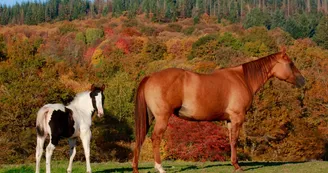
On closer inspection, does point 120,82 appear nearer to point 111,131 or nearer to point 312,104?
point 111,131

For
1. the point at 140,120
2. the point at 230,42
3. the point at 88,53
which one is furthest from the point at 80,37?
the point at 140,120

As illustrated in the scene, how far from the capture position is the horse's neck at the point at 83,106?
1338 centimetres

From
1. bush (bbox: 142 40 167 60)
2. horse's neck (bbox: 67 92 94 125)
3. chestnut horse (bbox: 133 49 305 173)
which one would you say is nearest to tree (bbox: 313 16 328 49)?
bush (bbox: 142 40 167 60)

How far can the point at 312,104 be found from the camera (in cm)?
5888

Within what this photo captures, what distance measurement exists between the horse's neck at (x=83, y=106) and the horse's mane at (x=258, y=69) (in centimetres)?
409

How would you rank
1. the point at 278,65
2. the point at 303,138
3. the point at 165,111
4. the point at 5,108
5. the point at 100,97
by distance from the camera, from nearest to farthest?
the point at 165,111, the point at 100,97, the point at 278,65, the point at 5,108, the point at 303,138

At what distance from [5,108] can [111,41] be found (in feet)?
415

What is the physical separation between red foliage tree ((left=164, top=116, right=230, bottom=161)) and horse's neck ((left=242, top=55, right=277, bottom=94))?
27078 millimetres

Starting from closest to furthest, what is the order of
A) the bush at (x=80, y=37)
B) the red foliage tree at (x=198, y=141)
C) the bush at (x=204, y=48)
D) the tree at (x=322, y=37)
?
1. the red foliage tree at (x=198, y=141)
2. the bush at (x=204, y=48)
3. the tree at (x=322, y=37)
4. the bush at (x=80, y=37)

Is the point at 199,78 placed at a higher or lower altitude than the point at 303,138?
higher

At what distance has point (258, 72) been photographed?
1452cm

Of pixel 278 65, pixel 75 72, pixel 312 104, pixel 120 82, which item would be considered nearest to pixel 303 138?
pixel 312 104

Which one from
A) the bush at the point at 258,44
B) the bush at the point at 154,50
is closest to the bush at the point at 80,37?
the bush at the point at 154,50

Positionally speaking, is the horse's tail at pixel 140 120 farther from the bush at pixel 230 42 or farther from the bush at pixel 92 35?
the bush at pixel 92 35
